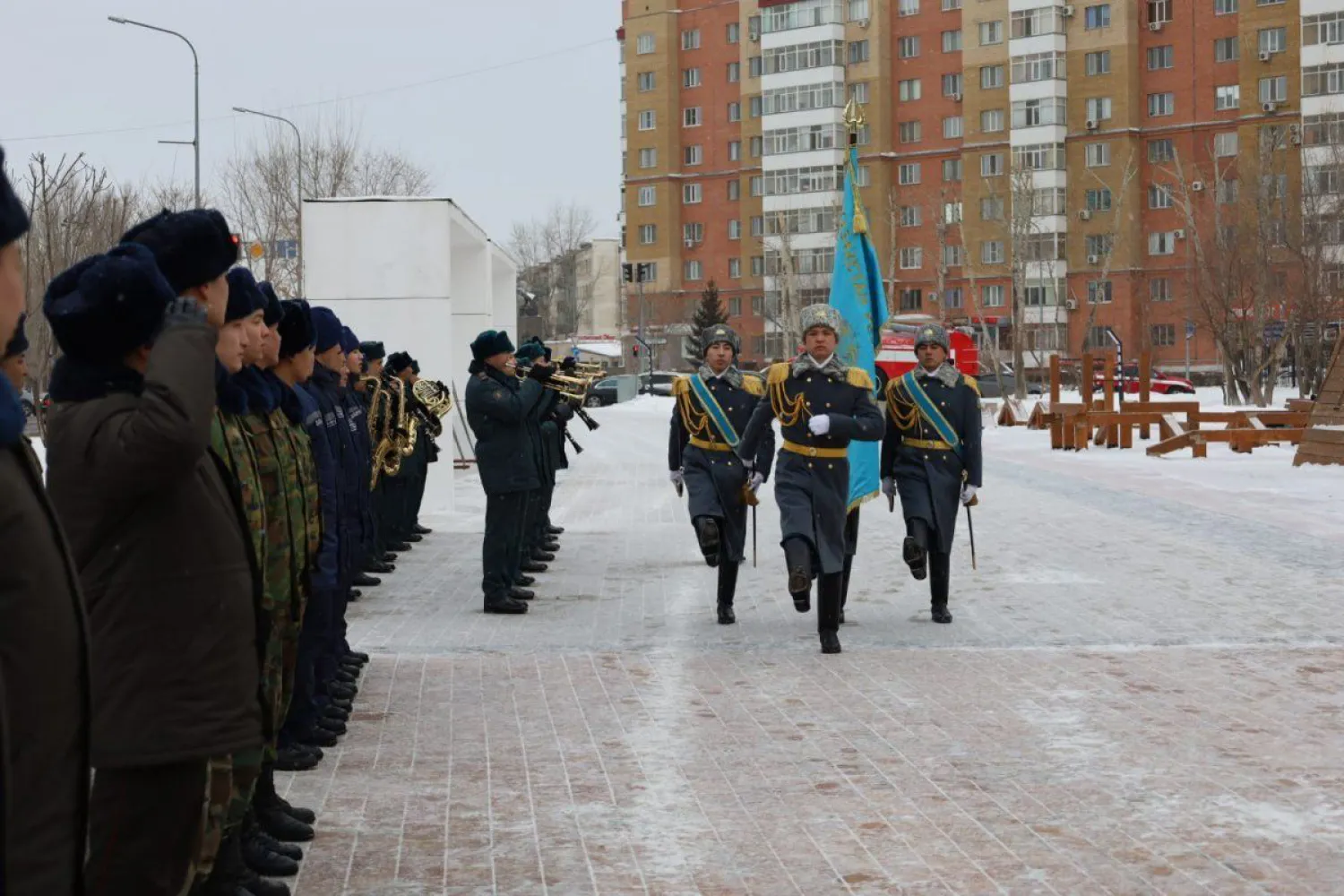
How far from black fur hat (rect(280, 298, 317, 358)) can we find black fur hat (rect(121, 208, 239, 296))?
2.69 m

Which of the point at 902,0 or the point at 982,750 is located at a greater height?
the point at 902,0

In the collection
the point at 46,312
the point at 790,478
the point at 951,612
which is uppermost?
the point at 46,312

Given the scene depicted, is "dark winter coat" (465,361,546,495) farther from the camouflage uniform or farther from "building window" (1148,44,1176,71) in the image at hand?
"building window" (1148,44,1176,71)

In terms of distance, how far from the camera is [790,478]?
10766 millimetres

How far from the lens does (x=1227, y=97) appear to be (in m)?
84.9

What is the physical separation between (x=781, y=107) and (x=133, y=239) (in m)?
95.2

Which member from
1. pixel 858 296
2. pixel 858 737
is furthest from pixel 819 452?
pixel 858 296

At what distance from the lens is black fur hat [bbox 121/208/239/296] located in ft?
14.4

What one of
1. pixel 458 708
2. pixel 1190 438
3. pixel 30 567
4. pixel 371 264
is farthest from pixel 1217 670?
pixel 1190 438

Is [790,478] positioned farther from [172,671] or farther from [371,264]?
[371,264]

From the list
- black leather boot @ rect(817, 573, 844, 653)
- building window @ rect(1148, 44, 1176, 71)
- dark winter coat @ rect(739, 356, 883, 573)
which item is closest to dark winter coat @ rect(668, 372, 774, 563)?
dark winter coat @ rect(739, 356, 883, 573)

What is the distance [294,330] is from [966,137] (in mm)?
87091

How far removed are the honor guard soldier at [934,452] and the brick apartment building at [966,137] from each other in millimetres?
63175

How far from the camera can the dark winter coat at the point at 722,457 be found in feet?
38.5
